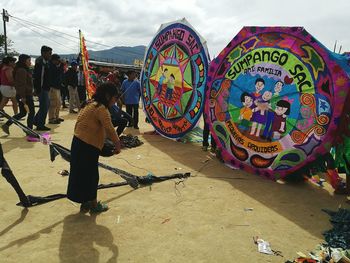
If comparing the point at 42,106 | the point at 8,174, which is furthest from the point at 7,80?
the point at 8,174

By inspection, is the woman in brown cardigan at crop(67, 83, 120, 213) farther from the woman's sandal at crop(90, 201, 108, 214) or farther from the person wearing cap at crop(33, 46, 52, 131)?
the person wearing cap at crop(33, 46, 52, 131)

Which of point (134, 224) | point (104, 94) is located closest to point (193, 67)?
point (104, 94)

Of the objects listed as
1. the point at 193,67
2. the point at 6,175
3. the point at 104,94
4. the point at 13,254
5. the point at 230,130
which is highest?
the point at 193,67

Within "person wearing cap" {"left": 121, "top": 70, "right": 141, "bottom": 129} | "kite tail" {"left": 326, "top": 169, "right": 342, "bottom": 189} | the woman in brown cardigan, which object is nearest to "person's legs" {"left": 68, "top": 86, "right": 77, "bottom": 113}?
"person wearing cap" {"left": 121, "top": 70, "right": 141, "bottom": 129}

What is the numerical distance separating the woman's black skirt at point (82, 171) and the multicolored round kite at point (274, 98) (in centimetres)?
306

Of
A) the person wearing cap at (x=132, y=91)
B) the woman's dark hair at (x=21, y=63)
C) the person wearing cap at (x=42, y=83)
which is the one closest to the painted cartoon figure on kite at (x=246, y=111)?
the person wearing cap at (x=132, y=91)

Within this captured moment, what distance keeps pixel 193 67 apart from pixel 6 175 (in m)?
4.66

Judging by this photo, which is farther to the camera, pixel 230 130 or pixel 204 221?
pixel 230 130

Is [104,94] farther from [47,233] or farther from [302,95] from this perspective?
[302,95]

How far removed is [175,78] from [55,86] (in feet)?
11.9

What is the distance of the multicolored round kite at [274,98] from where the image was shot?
5.04m

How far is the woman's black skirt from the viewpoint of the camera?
13.4ft

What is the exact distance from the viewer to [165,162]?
6727mm

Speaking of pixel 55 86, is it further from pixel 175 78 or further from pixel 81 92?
pixel 81 92
